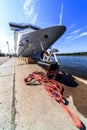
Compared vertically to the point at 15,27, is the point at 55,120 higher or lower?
lower

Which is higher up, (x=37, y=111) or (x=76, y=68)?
(x=37, y=111)

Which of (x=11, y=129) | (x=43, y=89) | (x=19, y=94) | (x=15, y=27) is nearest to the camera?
(x=11, y=129)

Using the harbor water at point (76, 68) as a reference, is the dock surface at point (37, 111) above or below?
above

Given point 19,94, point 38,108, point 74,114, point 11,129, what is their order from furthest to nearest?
point 19,94 → point 38,108 → point 74,114 → point 11,129

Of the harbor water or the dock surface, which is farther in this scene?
the harbor water

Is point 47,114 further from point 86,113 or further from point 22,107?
point 86,113

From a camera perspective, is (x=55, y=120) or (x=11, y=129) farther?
(x=55, y=120)

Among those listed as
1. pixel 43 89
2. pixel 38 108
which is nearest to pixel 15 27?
pixel 43 89

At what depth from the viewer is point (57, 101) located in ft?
11.3

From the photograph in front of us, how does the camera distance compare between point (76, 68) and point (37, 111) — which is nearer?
point (37, 111)

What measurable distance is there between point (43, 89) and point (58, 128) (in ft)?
7.43

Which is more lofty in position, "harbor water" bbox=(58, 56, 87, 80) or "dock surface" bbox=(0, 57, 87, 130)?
"dock surface" bbox=(0, 57, 87, 130)

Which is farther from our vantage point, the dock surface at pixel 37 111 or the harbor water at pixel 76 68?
the harbor water at pixel 76 68

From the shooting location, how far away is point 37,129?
88.6 inches
